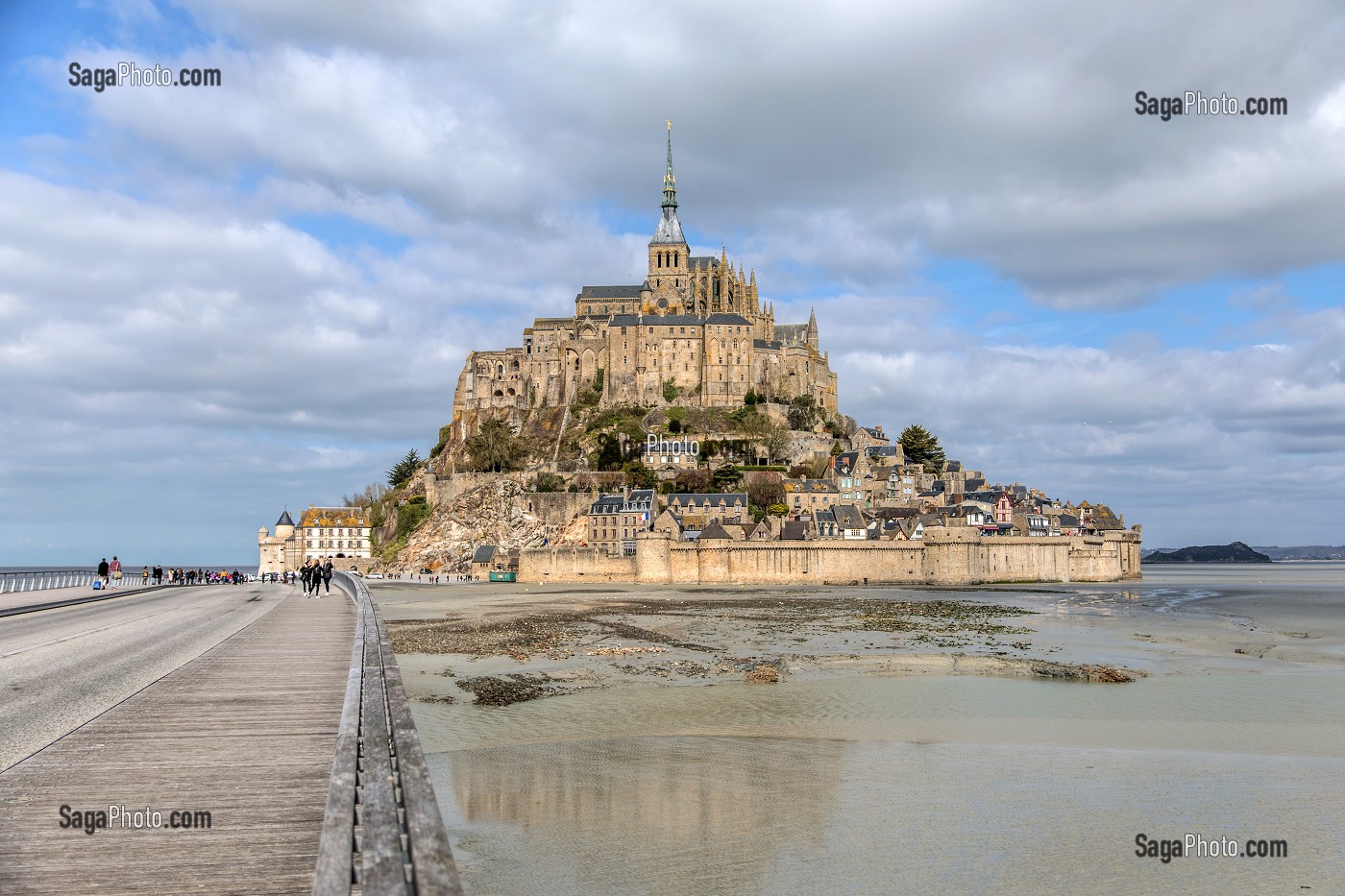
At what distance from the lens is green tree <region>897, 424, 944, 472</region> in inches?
4252

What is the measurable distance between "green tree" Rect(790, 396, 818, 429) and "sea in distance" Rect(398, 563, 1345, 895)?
73.6 m

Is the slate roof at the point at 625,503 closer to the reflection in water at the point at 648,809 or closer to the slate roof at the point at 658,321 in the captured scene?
the slate roof at the point at 658,321

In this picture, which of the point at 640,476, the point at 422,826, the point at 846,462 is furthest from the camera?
the point at 846,462

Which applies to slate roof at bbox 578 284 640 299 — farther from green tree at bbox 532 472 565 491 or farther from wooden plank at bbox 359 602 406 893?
wooden plank at bbox 359 602 406 893

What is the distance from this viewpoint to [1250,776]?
48.8 feet

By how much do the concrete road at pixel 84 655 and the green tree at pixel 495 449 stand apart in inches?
2488

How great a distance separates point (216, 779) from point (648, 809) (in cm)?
Answer: 625

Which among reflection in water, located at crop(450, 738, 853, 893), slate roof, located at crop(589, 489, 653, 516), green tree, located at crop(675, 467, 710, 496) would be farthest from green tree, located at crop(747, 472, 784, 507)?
reflection in water, located at crop(450, 738, 853, 893)

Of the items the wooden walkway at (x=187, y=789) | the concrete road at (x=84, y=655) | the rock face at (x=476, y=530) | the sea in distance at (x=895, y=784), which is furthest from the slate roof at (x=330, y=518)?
the wooden walkway at (x=187, y=789)

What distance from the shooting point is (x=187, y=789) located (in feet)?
25.0

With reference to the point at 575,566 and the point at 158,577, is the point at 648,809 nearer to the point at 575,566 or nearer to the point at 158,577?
the point at 158,577

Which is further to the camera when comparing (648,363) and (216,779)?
(648,363)

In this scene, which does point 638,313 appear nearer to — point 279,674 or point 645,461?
point 645,461

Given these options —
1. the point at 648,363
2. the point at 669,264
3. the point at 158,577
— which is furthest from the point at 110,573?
the point at 669,264
